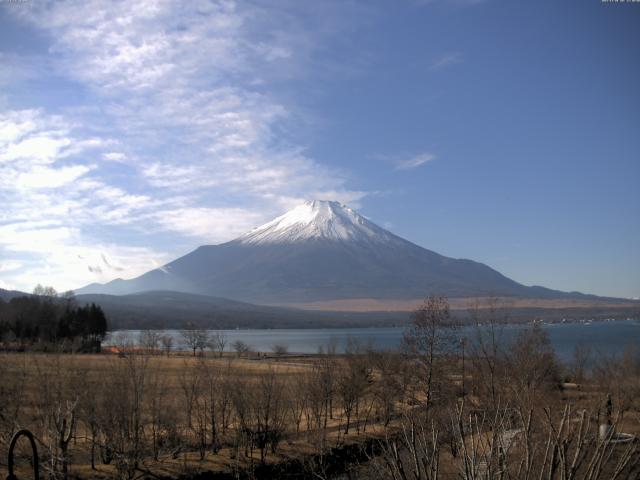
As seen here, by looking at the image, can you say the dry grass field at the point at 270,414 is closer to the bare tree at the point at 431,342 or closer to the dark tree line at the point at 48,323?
the bare tree at the point at 431,342

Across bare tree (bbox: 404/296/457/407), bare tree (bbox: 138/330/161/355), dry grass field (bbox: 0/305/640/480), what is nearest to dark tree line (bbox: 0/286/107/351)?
bare tree (bbox: 138/330/161/355)

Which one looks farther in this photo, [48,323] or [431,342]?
Result: [48,323]

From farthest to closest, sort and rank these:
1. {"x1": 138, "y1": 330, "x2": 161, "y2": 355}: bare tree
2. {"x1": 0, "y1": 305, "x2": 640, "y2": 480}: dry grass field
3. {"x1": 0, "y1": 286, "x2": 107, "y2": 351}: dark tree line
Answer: {"x1": 0, "y1": 286, "x2": 107, "y2": 351}: dark tree line
{"x1": 138, "y1": 330, "x2": 161, "y2": 355}: bare tree
{"x1": 0, "y1": 305, "x2": 640, "y2": 480}: dry grass field

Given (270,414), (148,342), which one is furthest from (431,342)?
(148,342)

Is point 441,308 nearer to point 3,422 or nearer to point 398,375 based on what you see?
point 398,375

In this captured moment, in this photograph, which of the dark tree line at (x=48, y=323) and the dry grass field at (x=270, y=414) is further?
the dark tree line at (x=48, y=323)

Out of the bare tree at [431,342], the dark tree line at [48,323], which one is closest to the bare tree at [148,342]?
the dark tree line at [48,323]

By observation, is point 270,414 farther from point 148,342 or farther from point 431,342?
point 148,342

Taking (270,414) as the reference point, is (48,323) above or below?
above

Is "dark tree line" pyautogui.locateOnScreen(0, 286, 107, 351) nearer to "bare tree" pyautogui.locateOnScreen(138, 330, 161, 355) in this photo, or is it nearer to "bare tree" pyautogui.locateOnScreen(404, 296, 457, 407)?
"bare tree" pyautogui.locateOnScreen(138, 330, 161, 355)

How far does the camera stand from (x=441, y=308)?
34969 mm

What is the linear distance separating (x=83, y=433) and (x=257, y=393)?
28.9 feet

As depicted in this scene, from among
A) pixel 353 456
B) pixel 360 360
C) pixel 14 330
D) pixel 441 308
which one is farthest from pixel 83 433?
pixel 14 330

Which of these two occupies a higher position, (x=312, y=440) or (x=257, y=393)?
(x=257, y=393)
